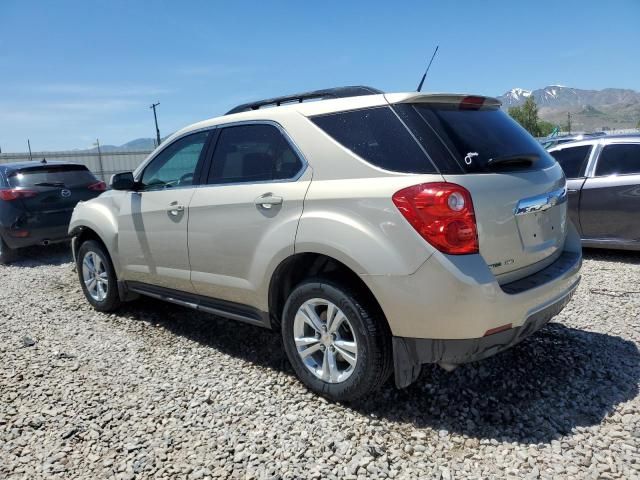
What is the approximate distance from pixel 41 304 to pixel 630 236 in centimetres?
673

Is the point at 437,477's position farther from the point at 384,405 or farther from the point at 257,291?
the point at 257,291

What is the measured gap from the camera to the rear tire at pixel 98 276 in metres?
4.70

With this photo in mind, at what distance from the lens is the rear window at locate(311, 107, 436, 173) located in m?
2.57

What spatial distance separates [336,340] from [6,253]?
22.8 feet

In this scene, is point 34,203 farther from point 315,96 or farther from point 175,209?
point 315,96

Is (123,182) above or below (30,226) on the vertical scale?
above

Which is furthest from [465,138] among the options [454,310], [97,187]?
[97,187]

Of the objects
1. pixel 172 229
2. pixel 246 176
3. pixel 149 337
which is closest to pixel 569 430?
pixel 246 176

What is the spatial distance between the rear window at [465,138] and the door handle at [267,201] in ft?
2.93

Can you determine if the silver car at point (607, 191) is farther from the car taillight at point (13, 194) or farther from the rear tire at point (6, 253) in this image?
the rear tire at point (6, 253)

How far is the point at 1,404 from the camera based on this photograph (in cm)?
316

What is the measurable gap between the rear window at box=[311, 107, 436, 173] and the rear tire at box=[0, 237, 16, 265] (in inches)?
267

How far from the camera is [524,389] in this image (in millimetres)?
3025

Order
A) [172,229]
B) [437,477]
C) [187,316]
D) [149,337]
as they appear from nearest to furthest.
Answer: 1. [437,477]
2. [172,229]
3. [149,337]
4. [187,316]
